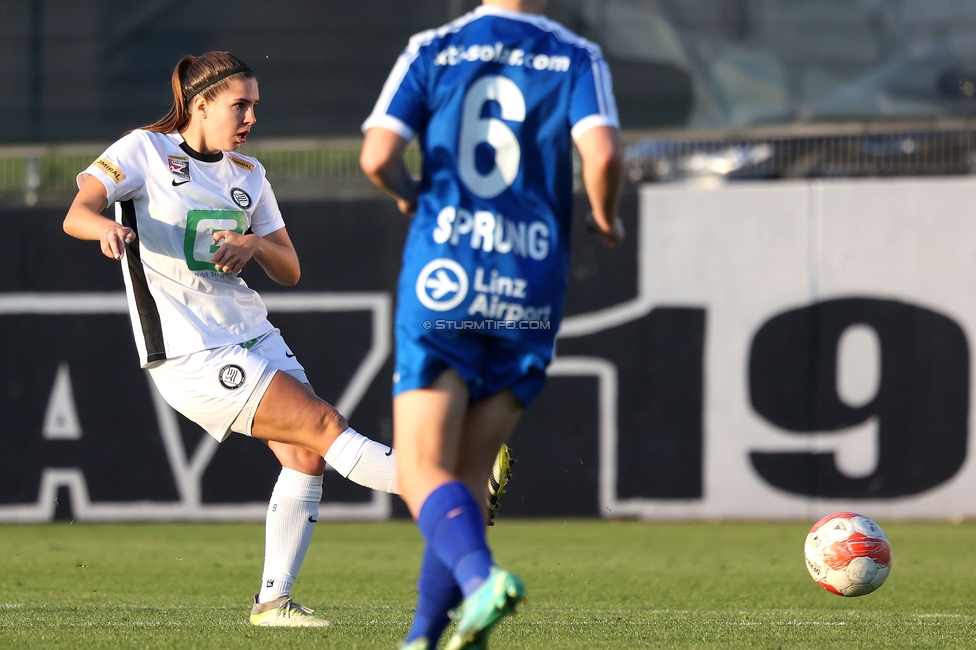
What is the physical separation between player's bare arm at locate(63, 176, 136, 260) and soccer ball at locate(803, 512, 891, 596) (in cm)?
284

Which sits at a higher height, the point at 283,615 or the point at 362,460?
the point at 362,460

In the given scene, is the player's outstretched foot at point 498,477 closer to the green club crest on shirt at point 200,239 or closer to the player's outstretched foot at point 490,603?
the green club crest on shirt at point 200,239

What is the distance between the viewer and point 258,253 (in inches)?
175

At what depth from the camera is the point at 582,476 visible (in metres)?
9.40

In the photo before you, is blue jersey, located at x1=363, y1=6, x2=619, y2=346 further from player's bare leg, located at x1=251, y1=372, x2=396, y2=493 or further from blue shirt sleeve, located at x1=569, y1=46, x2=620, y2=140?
player's bare leg, located at x1=251, y1=372, x2=396, y2=493

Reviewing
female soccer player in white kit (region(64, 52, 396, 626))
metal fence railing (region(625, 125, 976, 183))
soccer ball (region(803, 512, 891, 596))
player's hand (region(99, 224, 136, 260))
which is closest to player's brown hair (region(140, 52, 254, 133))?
female soccer player in white kit (region(64, 52, 396, 626))

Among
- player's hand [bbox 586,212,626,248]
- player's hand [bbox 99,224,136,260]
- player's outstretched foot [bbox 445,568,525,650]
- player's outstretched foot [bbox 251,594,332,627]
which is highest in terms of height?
player's hand [bbox 586,212,626,248]

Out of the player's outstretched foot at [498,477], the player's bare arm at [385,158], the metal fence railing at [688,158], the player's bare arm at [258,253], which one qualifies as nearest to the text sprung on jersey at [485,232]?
the player's bare arm at [385,158]

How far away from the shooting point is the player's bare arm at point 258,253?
14.0ft

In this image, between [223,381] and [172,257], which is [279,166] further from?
[223,381]

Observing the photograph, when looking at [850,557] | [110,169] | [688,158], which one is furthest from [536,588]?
[688,158]

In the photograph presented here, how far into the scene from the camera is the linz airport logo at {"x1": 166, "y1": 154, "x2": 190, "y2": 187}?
4.49 meters

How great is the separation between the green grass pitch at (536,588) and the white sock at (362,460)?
0.49 metres

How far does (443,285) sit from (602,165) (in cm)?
45
